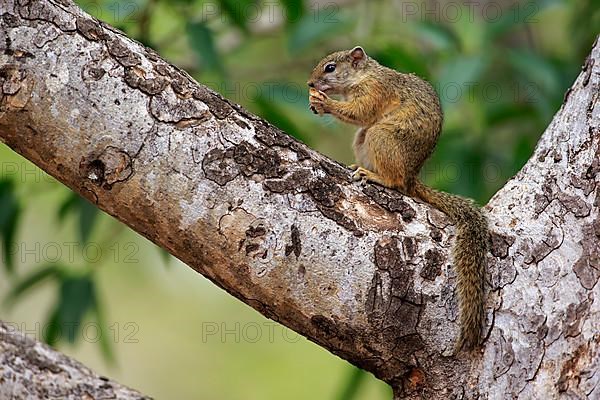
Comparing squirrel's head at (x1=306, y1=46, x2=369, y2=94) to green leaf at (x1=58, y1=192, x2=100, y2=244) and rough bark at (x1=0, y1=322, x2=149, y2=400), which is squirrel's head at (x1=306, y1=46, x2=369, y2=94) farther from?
rough bark at (x1=0, y1=322, x2=149, y2=400)

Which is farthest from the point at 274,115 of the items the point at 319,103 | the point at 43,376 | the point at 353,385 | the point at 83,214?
the point at 43,376

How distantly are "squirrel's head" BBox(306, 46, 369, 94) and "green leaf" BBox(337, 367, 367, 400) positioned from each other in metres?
1.09

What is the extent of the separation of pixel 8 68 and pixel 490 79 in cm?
358

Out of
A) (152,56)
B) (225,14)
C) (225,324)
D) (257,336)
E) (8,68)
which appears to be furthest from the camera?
(257,336)

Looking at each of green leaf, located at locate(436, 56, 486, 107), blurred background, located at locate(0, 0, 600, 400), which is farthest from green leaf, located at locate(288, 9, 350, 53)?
green leaf, located at locate(436, 56, 486, 107)

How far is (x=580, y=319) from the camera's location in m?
→ 2.17

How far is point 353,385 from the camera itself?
3.73 meters

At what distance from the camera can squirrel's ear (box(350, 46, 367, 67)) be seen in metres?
3.51

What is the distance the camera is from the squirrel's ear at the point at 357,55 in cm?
351

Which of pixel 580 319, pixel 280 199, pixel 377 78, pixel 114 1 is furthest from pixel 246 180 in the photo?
pixel 114 1

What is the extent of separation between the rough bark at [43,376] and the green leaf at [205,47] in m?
1.38

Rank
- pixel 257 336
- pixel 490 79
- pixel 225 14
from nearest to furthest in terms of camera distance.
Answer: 1. pixel 225 14
2. pixel 490 79
3. pixel 257 336

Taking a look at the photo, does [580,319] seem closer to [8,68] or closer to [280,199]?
[280,199]

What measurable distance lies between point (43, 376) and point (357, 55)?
1664 millimetres
